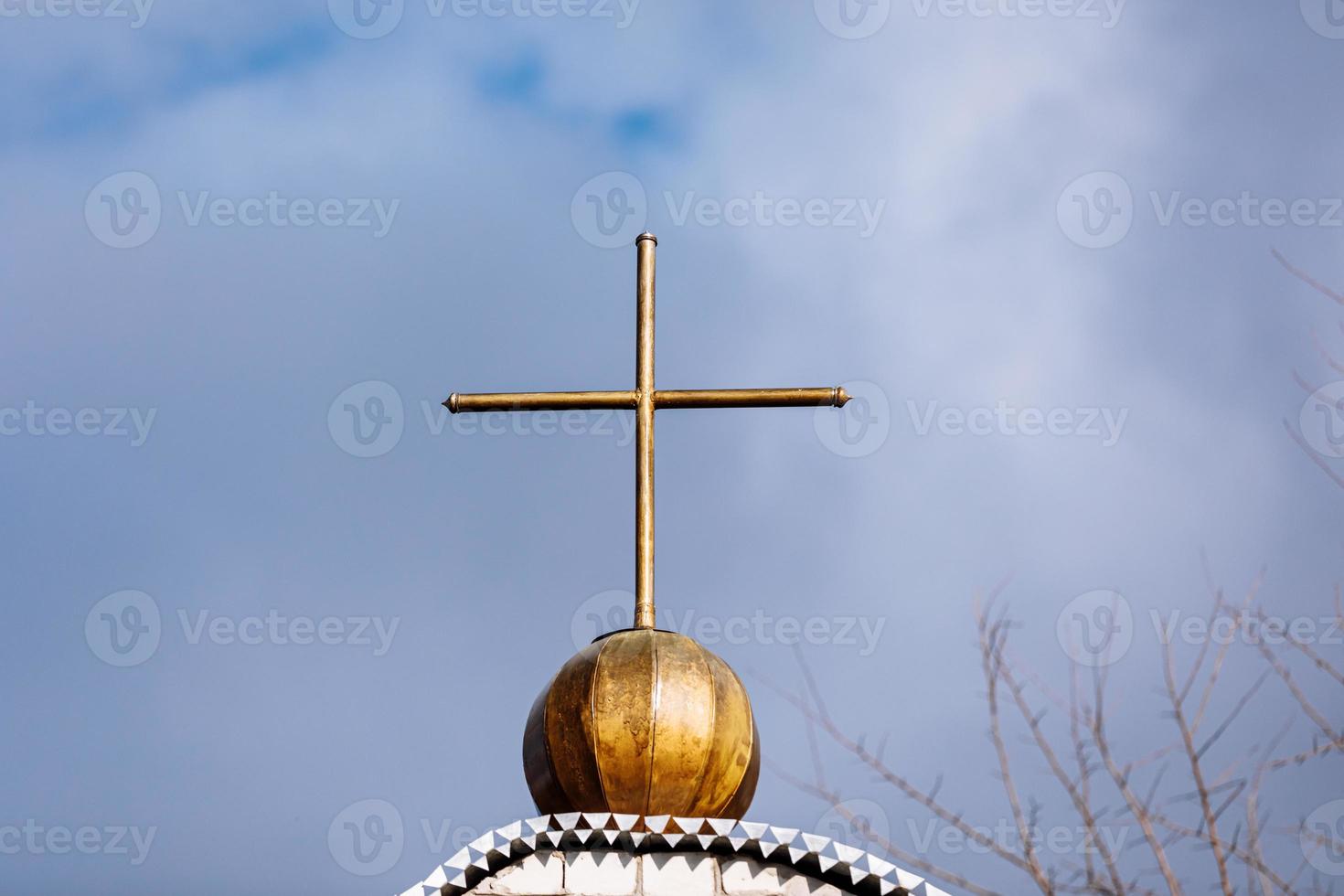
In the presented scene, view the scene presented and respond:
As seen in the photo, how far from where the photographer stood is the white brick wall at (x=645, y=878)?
7.87m

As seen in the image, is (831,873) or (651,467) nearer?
(831,873)

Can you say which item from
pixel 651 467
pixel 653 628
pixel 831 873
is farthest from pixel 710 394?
pixel 831 873

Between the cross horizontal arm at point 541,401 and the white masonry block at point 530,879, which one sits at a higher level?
the cross horizontal arm at point 541,401

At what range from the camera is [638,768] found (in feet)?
27.7

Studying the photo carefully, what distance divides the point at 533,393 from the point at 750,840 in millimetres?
2670

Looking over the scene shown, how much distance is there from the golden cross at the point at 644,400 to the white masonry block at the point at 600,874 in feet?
4.78

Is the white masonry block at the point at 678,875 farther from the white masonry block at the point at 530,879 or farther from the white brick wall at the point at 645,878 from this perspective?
the white masonry block at the point at 530,879

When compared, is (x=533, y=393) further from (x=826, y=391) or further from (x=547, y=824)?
(x=547, y=824)

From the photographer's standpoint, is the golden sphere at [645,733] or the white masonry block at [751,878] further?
the golden sphere at [645,733]

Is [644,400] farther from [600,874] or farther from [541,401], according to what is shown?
[600,874]

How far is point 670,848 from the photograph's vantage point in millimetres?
7961

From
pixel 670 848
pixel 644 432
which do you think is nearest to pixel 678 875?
pixel 670 848

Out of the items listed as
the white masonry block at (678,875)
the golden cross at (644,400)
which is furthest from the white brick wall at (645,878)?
the golden cross at (644,400)

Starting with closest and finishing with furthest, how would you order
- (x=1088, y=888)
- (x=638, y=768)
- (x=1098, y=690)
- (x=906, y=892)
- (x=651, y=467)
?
1. (x=1088, y=888)
2. (x=1098, y=690)
3. (x=906, y=892)
4. (x=638, y=768)
5. (x=651, y=467)
